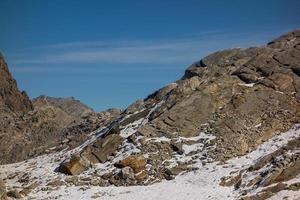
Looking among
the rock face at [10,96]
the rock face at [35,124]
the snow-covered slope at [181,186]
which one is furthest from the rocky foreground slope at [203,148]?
the rock face at [10,96]

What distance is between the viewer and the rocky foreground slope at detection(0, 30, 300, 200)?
35.5 m

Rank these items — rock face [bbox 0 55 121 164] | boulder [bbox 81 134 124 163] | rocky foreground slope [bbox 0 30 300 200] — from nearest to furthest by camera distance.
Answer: rocky foreground slope [bbox 0 30 300 200]
boulder [bbox 81 134 124 163]
rock face [bbox 0 55 121 164]

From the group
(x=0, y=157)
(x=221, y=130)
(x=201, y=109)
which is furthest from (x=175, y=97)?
Result: (x=0, y=157)

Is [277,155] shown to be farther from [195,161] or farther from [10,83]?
[10,83]

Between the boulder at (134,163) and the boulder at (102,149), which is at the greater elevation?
the boulder at (102,149)

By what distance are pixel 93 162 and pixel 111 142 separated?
112 inches

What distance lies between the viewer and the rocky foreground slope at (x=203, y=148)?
116 feet

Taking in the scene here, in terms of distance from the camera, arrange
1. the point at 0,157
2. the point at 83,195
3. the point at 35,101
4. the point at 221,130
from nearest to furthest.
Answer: the point at 83,195, the point at 221,130, the point at 0,157, the point at 35,101

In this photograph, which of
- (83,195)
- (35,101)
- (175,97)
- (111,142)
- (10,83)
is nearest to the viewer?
(83,195)

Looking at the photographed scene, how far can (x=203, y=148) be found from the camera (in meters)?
41.8

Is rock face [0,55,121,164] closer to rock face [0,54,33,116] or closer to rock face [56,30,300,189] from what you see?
rock face [0,54,33,116]

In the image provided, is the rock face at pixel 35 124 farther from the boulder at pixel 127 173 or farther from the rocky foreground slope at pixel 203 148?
the boulder at pixel 127 173

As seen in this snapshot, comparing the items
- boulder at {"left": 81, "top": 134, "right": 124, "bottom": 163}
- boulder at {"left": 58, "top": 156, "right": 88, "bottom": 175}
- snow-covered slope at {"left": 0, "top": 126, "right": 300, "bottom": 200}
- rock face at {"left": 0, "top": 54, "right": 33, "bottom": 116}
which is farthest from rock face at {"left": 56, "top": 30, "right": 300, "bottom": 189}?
rock face at {"left": 0, "top": 54, "right": 33, "bottom": 116}

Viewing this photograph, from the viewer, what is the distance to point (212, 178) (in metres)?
36.7
